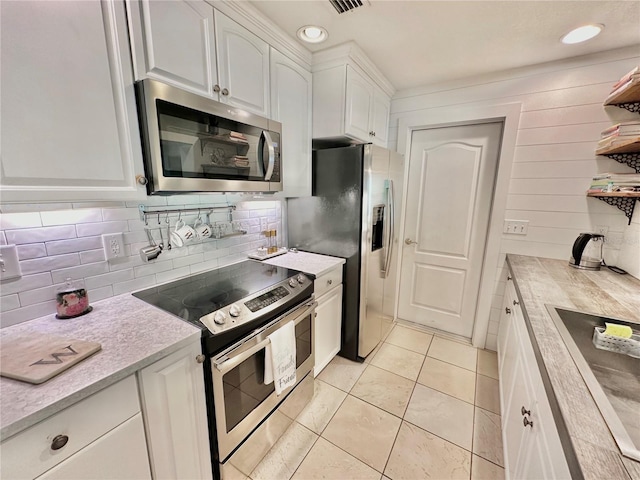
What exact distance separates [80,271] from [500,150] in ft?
9.53

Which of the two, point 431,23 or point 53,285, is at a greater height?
point 431,23

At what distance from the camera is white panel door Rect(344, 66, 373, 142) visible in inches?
72.9

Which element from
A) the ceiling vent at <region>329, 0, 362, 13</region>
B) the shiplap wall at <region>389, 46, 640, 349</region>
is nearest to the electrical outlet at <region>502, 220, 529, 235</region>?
the shiplap wall at <region>389, 46, 640, 349</region>

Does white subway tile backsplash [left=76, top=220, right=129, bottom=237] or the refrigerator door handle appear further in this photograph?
the refrigerator door handle

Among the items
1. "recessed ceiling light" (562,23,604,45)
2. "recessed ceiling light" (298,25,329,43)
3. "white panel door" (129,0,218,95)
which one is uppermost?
"recessed ceiling light" (298,25,329,43)

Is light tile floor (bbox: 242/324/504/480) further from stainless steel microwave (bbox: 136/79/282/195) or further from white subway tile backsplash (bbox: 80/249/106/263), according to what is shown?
stainless steel microwave (bbox: 136/79/282/195)

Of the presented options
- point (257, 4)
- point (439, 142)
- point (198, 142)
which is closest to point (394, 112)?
point (439, 142)

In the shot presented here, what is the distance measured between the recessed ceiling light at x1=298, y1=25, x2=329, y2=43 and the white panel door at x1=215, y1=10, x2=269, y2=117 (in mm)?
253

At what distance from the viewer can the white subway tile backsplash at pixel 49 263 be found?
1.06m

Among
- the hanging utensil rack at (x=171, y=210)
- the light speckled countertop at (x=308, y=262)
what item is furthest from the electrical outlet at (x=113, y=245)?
the light speckled countertop at (x=308, y=262)

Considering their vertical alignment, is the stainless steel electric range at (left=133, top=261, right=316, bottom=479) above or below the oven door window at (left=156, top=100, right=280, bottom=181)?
below

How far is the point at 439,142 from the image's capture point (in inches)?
97.3

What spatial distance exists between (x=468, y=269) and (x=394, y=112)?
1.67m

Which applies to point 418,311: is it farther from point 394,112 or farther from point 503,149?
point 394,112
